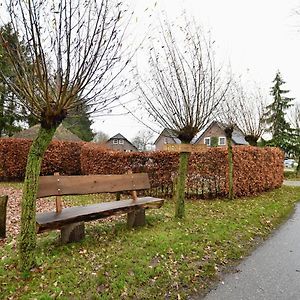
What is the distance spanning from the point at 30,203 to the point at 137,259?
168cm

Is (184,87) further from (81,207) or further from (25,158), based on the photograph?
(25,158)

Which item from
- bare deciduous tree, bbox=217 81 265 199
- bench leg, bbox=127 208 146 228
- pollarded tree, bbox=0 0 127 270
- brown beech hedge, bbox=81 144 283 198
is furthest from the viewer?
bare deciduous tree, bbox=217 81 265 199

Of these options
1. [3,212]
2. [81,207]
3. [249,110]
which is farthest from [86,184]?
[249,110]

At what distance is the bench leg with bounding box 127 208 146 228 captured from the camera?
18.9ft

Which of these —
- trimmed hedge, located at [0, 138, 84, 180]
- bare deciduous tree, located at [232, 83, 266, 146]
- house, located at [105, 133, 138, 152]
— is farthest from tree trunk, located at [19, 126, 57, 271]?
house, located at [105, 133, 138, 152]

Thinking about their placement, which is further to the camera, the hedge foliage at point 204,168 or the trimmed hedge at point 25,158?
the trimmed hedge at point 25,158

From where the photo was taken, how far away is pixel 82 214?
4543 millimetres

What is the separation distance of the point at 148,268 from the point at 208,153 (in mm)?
6380

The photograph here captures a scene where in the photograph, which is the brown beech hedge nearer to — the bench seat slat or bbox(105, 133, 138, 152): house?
the bench seat slat

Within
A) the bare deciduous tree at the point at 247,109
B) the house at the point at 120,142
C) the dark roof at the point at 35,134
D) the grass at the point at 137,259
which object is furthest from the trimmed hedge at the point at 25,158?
the house at the point at 120,142

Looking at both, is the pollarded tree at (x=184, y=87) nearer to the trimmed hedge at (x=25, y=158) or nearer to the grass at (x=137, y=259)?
the grass at (x=137, y=259)

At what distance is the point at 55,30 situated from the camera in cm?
346

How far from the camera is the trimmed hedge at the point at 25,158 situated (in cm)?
1520

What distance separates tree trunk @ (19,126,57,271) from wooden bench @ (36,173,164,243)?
0.23 meters
